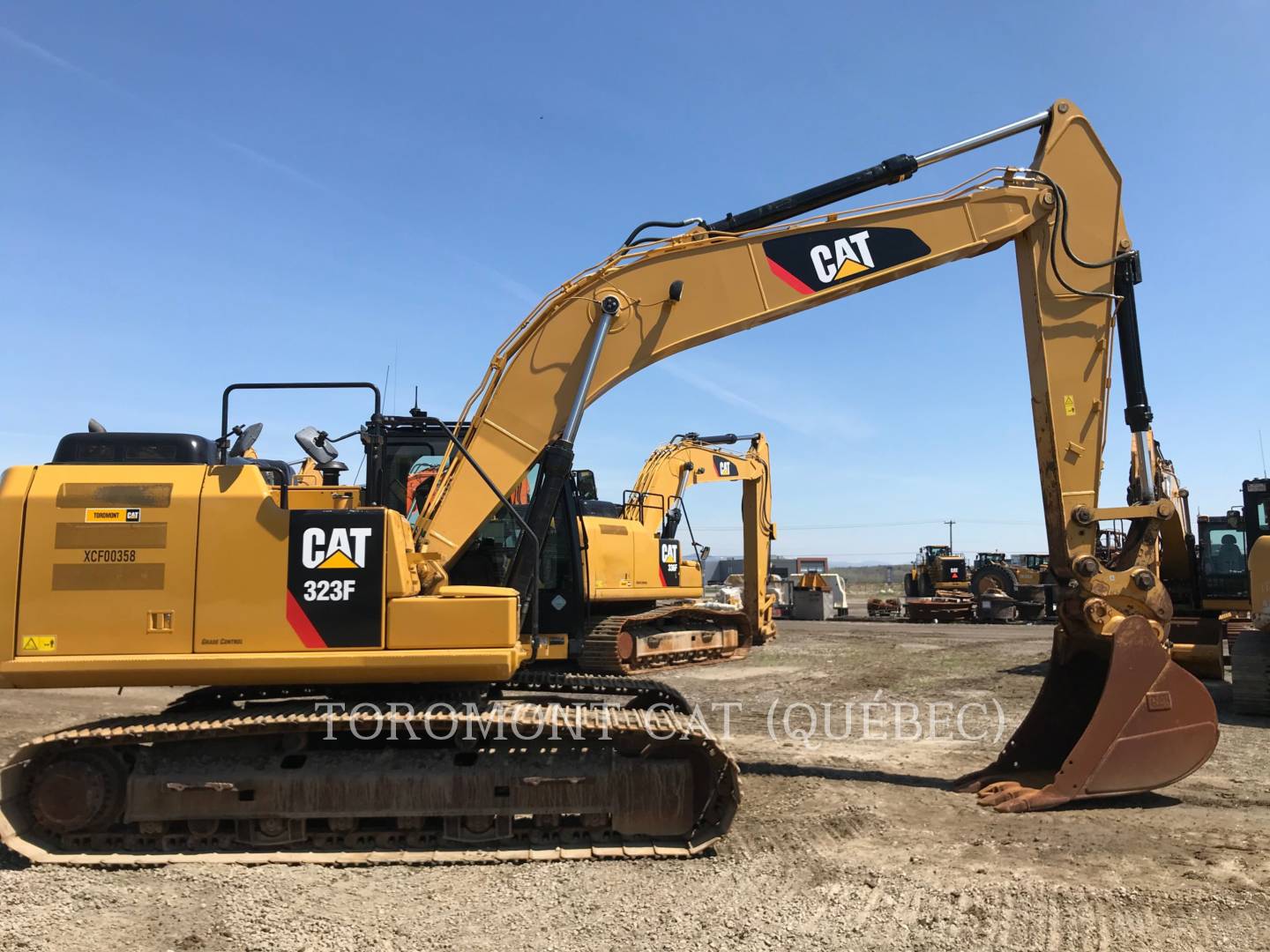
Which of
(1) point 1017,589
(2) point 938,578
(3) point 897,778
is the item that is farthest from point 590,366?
(2) point 938,578

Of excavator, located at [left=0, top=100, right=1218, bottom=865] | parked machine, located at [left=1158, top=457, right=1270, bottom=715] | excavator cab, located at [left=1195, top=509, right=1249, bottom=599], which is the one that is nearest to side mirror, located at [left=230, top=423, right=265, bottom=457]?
excavator, located at [left=0, top=100, right=1218, bottom=865]

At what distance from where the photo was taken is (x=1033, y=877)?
522 cm

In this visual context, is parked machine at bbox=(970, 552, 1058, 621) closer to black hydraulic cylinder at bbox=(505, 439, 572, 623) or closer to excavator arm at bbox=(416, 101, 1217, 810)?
excavator arm at bbox=(416, 101, 1217, 810)

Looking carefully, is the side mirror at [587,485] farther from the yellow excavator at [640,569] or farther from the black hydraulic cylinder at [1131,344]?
the black hydraulic cylinder at [1131,344]

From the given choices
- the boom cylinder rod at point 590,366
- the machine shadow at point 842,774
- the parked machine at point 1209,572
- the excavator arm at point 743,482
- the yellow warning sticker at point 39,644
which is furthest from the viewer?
the excavator arm at point 743,482

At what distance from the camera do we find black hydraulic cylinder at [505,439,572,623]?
22.0ft

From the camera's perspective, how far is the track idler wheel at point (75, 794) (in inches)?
227

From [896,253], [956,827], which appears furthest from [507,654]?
[896,253]

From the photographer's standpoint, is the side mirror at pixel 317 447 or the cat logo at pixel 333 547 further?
the side mirror at pixel 317 447

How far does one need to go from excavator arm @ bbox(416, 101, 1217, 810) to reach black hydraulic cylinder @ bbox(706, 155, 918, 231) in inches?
0.6

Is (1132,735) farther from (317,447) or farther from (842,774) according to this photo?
(317,447)

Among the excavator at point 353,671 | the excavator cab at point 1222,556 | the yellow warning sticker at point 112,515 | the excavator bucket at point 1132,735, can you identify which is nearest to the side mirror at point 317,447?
the excavator at point 353,671

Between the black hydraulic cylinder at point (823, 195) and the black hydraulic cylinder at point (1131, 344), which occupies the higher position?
the black hydraulic cylinder at point (823, 195)

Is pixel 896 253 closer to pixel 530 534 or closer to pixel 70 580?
pixel 530 534
